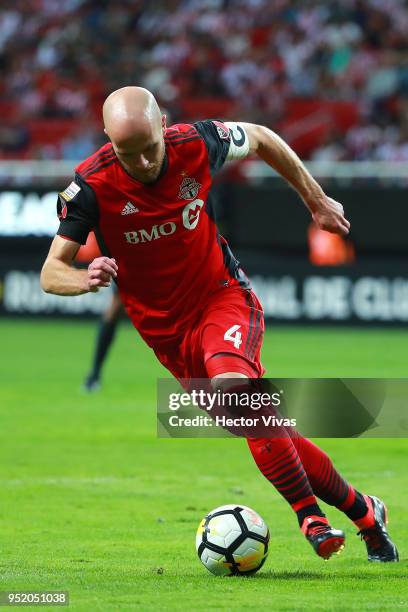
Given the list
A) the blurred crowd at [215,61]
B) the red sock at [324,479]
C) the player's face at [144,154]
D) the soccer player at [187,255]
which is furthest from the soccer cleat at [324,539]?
Answer: the blurred crowd at [215,61]

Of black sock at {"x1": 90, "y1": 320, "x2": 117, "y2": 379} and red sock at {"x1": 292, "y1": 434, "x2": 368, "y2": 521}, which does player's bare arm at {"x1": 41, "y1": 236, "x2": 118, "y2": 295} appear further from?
black sock at {"x1": 90, "y1": 320, "x2": 117, "y2": 379}

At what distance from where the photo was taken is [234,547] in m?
5.01

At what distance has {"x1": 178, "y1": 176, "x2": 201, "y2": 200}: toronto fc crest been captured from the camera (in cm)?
527

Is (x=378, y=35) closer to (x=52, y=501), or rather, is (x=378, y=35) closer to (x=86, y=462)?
(x=86, y=462)

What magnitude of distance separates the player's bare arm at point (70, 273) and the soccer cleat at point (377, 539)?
1.63m

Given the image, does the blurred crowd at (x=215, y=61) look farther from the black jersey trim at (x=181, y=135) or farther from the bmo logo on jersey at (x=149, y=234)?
Answer: the bmo logo on jersey at (x=149, y=234)

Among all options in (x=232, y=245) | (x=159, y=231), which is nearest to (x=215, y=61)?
(x=232, y=245)

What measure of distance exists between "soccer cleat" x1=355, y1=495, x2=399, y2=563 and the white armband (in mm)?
1630

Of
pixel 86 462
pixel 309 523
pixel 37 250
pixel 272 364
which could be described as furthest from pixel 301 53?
pixel 309 523

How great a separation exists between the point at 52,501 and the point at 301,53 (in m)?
15.3

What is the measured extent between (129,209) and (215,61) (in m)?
17.1

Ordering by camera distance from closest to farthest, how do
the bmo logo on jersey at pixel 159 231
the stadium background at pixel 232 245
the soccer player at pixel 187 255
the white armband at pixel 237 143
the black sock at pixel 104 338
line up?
the soccer player at pixel 187 255 → the bmo logo on jersey at pixel 159 231 → the white armband at pixel 237 143 → the stadium background at pixel 232 245 → the black sock at pixel 104 338

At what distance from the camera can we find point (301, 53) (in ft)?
68.7

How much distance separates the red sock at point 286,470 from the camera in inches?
194
